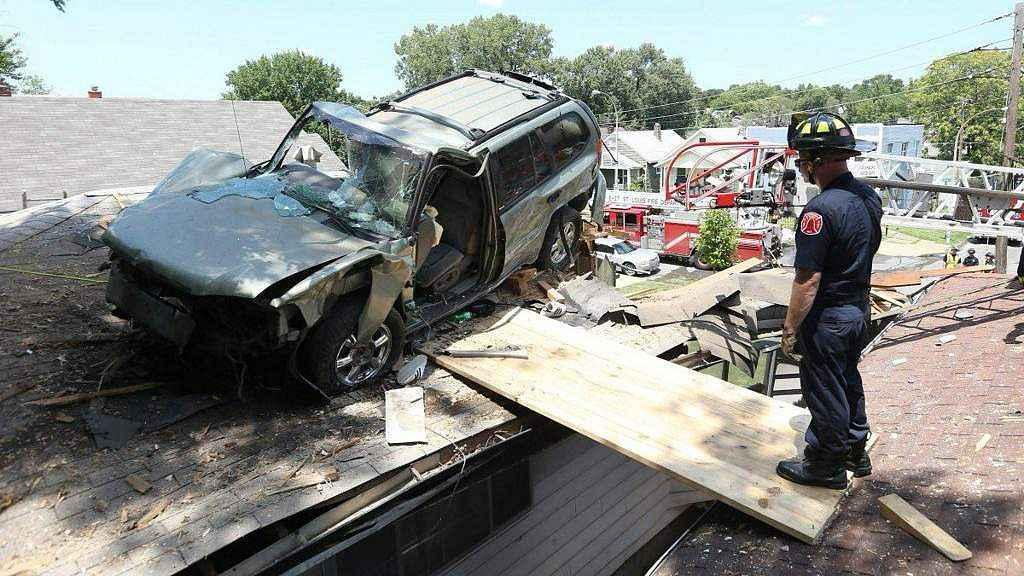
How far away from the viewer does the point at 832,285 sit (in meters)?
3.24

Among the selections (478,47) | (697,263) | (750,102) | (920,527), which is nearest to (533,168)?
(920,527)

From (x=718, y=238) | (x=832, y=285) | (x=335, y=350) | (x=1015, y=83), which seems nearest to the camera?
(x=832, y=285)

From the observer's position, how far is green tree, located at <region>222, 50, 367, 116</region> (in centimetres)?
5125

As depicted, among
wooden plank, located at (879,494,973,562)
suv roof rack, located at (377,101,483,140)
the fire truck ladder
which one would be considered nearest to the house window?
wooden plank, located at (879,494,973,562)

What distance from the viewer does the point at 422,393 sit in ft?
16.2

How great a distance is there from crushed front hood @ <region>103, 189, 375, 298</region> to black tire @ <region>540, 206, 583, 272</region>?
293cm

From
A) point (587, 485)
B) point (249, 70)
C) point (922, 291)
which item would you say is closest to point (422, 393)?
point (587, 485)

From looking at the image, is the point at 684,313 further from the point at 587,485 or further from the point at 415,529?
the point at 415,529

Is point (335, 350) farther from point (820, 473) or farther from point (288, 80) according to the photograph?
point (288, 80)

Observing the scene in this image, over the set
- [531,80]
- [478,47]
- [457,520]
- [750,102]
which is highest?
[478,47]

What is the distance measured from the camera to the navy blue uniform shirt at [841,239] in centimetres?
314

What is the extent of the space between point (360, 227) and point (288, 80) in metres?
52.2

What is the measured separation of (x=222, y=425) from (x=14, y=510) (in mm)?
1205

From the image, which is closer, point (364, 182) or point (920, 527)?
point (920, 527)
